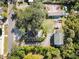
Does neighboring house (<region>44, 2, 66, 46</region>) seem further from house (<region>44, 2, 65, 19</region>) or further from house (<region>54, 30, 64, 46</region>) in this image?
house (<region>54, 30, 64, 46</region>)

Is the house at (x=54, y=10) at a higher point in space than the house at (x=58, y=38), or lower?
higher

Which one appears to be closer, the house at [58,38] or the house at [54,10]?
the house at [58,38]

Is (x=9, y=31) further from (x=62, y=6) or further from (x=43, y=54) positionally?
(x=62, y=6)

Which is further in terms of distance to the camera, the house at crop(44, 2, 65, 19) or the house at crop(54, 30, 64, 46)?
the house at crop(44, 2, 65, 19)

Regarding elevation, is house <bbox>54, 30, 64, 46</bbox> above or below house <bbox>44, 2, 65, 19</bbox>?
below

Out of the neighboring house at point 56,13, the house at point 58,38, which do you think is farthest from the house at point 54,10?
the house at point 58,38

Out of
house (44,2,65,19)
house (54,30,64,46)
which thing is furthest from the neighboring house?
house (54,30,64,46)

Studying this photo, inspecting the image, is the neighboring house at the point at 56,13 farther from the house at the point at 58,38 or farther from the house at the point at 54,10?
the house at the point at 58,38

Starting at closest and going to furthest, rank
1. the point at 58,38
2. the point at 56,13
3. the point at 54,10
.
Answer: the point at 58,38 < the point at 56,13 < the point at 54,10


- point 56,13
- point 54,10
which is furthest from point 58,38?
point 54,10

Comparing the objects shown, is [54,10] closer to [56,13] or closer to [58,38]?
[56,13]

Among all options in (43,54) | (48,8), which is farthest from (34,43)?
(48,8)
